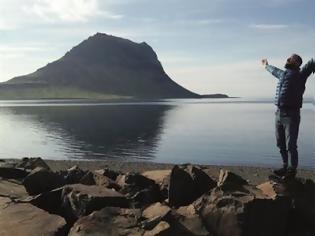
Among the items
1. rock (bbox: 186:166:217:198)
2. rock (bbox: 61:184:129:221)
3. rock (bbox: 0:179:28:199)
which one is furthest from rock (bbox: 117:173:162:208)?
rock (bbox: 0:179:28:199)

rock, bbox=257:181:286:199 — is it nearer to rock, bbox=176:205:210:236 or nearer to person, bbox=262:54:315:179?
person, bbox=262:54:315:179

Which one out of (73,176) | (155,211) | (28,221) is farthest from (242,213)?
(73,176)

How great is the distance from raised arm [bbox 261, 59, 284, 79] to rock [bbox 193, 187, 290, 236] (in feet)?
12.1

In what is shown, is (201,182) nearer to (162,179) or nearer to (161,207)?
(162,179)

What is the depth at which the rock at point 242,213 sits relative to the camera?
11.6 m

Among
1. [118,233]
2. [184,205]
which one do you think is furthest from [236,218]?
[118,233]

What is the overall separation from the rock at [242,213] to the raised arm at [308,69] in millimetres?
3556

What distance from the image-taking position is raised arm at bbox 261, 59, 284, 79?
1411cm

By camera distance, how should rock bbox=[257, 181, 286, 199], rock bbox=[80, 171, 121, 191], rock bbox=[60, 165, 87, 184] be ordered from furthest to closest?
rock bbox=[60, 165, 87, 184] < rock bbox=[80, 171, 121, 191] < rock bbox=[257, 181, 286, 199]

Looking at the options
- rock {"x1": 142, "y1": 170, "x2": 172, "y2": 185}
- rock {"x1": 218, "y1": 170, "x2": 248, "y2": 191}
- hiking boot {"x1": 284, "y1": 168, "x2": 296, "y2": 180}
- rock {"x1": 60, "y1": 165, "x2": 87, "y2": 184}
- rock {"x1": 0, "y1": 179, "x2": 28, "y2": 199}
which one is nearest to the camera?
rock {"x1": 218, "y1": 170, "x2": 248, "y2": 191}

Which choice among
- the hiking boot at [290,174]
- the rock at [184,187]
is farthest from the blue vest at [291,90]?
the rock at [184,187]

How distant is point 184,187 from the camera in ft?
44.0

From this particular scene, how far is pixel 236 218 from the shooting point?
11594mm

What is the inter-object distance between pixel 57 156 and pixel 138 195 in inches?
1341
